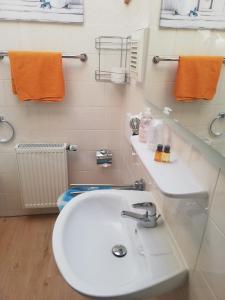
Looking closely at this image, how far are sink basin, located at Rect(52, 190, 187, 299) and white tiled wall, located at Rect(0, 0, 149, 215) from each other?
2.74 ft

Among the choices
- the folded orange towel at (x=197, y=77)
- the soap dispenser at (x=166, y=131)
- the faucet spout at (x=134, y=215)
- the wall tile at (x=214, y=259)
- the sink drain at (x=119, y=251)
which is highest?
the folded orange towel at (x=197, y=77)

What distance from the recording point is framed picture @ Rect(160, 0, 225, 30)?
2.04 feet

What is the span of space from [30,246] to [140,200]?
1.26m

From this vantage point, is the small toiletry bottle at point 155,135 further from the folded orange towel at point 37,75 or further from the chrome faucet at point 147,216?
the folded orange towel at point 37,75

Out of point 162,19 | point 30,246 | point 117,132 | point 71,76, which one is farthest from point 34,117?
point 162,19

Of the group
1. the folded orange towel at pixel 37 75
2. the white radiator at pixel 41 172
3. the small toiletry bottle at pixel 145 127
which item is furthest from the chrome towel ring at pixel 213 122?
the white radiator at pixel 41 172

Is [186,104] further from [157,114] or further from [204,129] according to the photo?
[157,114]

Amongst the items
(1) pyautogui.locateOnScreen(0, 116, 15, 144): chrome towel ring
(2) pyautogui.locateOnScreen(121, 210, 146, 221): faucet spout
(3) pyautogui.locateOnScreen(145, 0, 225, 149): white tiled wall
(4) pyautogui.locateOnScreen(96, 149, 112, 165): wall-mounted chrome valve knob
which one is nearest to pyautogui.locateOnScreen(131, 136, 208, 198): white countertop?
(3) pyautogui.locateOnScreen(145, 0, 225, 149): white tiled wall

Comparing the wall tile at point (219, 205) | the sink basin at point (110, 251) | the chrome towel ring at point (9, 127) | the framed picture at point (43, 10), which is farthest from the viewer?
the chrome towel ring at point (9, 127)

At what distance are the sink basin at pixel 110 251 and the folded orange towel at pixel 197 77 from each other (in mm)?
549

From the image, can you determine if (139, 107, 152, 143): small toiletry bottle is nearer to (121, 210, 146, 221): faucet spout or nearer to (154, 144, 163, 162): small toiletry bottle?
(154, 144, 163, 162): small toiletry bottle

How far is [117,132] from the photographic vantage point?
191 cm

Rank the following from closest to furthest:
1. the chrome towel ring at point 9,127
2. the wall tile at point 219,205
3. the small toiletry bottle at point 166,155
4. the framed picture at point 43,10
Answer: the wall tile at point 219,205 → the small toiletry bottle at point 166,155 → the framed picture at point 43,10 → the chrome towel ring at point 9,127

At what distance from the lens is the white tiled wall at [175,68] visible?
0.64 metres
